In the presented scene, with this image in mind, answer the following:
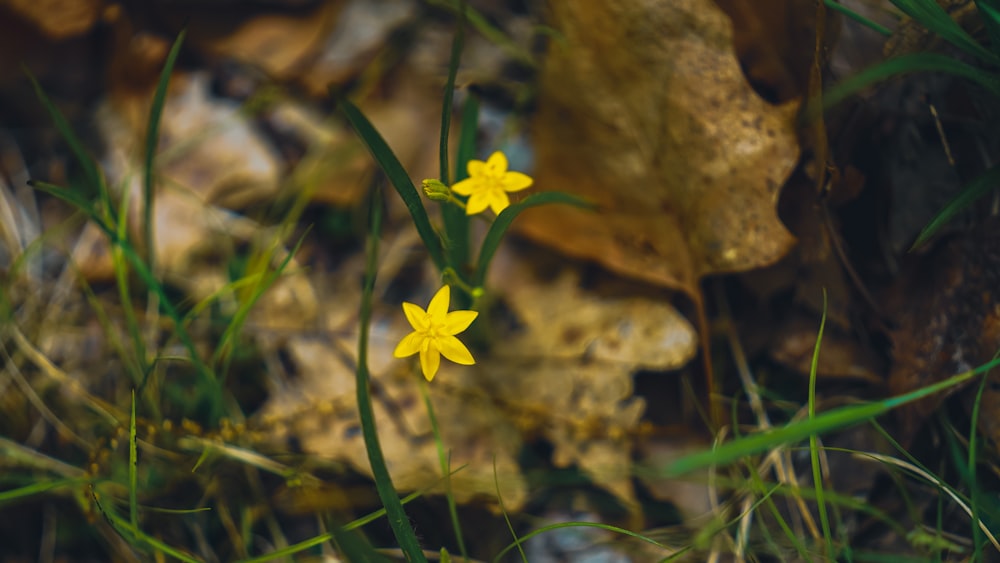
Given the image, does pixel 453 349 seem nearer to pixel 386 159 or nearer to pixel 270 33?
pixel 386 159

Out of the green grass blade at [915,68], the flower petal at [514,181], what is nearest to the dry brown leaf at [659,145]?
Answer: the green grass blade at [915,68]

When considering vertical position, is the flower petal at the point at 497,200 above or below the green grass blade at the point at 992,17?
below

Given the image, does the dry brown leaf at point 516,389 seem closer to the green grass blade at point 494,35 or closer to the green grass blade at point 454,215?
the green grass blade at point 454,215

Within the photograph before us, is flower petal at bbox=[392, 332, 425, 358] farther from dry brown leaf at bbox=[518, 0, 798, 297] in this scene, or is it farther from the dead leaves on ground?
dry brown leaf at bbox=[518, 0, 798, 297]

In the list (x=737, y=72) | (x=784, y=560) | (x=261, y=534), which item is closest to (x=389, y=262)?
(x=261, y=534)

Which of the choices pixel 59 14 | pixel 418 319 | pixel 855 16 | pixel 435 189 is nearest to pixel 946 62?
pixel 855 16

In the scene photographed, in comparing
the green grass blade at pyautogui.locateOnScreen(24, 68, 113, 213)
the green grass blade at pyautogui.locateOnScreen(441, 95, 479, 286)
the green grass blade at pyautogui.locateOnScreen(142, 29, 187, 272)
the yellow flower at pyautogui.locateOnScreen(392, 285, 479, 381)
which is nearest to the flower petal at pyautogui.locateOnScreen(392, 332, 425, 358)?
the yellow flower at pyautogui.locateOnScreen(392, 285, 479, 381)
